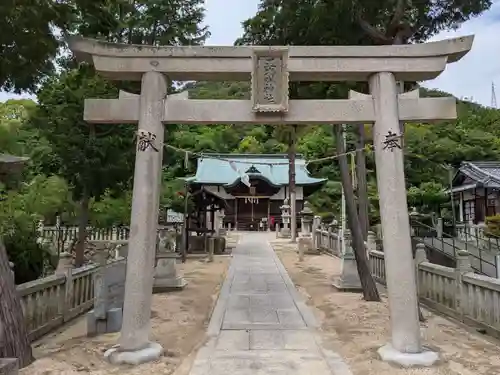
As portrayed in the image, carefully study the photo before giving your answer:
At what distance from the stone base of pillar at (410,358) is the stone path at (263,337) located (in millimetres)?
577

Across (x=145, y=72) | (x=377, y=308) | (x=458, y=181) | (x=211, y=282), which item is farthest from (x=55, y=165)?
(x=458, y=181)

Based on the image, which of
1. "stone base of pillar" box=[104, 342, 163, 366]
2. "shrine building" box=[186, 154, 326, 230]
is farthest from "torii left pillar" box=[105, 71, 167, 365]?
"shrine building" box=[186, 154, 326, 230]

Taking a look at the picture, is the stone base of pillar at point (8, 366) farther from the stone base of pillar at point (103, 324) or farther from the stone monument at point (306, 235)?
the stone monument at point (306, 235)

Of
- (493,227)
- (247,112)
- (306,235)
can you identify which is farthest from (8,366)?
(306,235)

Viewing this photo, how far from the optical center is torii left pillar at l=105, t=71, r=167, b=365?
562 centimetres

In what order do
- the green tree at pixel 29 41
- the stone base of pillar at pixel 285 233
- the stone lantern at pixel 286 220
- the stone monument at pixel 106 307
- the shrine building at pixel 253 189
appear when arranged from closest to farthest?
the green tree at pixel 29 41 → the stone monument at pixel 106 307 → the stone base of pillar at pixel 285 233 → the stone lantern at pixel 286 220 → the shrine building at pixel 253 189

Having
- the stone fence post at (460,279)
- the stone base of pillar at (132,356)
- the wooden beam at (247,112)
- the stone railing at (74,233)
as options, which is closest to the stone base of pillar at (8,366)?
the stone base of pillar at (132,356)

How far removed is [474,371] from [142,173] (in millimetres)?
4737

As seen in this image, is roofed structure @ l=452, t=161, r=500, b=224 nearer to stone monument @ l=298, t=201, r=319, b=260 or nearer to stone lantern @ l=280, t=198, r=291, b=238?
stone monument @ l=298, t=201, r=319, b=260

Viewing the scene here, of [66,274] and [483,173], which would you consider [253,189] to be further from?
[66,274]

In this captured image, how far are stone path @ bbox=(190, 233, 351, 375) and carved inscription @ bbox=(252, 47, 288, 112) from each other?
323 centimetres

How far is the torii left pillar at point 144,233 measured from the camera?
562 centimetres

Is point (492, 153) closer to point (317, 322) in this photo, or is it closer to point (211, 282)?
point (211, 282)

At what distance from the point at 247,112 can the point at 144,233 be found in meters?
Answer: 2.12
